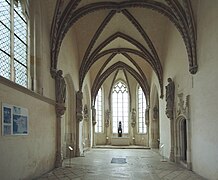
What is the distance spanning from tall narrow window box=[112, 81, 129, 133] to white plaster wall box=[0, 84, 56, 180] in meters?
17.8

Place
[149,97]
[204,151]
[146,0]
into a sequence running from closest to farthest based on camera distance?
[204,151] → [146,0] → [149,97]

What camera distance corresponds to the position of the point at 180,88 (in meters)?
14.7

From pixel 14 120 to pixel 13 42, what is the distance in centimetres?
240

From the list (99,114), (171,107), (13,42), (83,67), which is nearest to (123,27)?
(83,67)

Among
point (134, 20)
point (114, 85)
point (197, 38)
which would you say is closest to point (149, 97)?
point (114, 85)

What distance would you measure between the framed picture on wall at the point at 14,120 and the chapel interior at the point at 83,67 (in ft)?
0.09

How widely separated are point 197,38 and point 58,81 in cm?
597

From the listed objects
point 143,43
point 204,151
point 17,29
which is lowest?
point 204,151

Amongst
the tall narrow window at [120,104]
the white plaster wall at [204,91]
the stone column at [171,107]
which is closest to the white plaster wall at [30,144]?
the white plaster wall at [204,91]

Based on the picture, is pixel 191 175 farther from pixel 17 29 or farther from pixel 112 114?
pixel 112 114

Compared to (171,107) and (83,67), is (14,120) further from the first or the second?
(83,67)

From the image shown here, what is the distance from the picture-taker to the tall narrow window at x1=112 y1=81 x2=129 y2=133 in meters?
31.1

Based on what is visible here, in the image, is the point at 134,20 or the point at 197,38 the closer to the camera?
the point at 197,38

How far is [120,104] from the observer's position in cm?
3136
